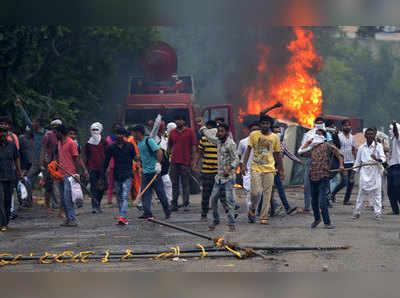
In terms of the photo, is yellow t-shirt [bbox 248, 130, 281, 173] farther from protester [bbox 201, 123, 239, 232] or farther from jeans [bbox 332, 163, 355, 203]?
jeans [bbox 332, 163, 355, 203]

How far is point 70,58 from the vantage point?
2588cm

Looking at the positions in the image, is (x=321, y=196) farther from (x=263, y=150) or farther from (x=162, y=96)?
(x=162, y=96)

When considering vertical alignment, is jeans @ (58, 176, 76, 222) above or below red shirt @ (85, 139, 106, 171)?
below

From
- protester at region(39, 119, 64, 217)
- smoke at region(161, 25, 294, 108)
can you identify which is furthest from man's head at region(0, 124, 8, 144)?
smoke at region(161, 25, 294, 108)

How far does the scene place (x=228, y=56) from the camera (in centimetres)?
4094

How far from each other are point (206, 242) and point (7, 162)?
3.88 m

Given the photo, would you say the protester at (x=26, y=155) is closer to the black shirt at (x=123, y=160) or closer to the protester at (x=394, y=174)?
the black shirt at (x=123, y=160)

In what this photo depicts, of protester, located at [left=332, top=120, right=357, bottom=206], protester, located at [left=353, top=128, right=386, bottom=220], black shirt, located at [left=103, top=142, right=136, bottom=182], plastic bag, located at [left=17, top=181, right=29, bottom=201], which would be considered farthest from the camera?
protester, located at [left=332, top=120, right=357, bottom=206]

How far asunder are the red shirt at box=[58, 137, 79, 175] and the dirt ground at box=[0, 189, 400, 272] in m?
1.03

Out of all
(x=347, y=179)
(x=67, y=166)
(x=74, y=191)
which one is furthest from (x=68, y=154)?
(x=347, y=179)

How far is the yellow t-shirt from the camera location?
11445mm

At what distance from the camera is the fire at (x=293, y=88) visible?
38.0 meters
